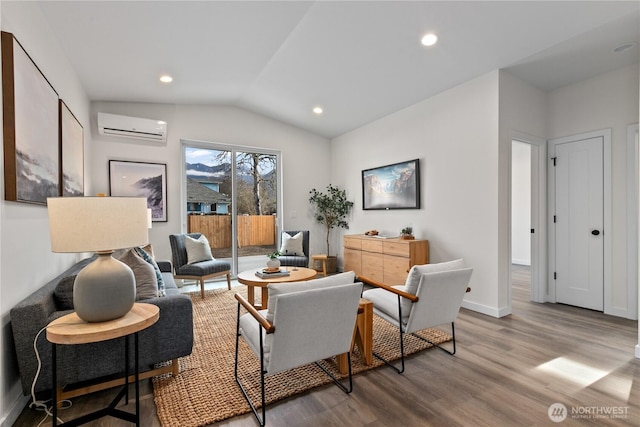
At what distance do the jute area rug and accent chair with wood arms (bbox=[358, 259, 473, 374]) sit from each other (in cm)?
37

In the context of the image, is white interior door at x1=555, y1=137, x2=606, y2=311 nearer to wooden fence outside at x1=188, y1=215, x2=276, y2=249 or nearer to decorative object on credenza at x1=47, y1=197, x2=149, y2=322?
wooden fence outside at x1=188, y1=215, x2=276, y2=249

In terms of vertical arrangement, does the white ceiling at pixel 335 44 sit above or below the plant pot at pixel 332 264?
above

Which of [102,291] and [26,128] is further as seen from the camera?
[26,128]

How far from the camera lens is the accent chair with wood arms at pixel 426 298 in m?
2.25

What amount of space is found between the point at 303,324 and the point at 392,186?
11.7 feet

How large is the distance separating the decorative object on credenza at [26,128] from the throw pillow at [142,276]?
70cm

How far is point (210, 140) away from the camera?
17.5ft

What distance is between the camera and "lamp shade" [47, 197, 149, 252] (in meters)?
1.52

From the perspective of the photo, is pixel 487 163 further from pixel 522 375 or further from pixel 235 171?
pixel 235 171

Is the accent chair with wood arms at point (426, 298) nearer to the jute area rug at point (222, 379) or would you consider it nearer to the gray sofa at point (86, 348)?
the jute area rug at point (222, 379)

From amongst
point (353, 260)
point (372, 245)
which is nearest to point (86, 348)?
point (372, 245)

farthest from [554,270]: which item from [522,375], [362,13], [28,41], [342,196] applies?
[28,41]

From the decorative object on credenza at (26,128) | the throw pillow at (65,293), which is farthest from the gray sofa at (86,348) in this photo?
the decorative object on credenza at (26,128)

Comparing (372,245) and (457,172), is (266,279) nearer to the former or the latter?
(372,245)
